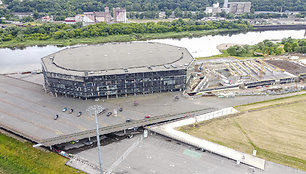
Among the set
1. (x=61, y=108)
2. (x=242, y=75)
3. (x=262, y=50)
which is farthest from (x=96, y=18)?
(x=61, y=108)

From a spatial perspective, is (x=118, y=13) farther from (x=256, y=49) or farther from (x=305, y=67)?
(x=305, y=67)

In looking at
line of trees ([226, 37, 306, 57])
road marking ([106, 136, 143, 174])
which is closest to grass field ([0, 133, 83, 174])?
road marking ([106, 136, 143, 174])

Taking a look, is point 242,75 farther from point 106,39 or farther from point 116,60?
point 106,39

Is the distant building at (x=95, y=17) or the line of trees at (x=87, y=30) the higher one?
the distant building at (x=95, y=17)

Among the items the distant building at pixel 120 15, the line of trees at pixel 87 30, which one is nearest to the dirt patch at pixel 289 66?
the line of trees at pixel 87 30

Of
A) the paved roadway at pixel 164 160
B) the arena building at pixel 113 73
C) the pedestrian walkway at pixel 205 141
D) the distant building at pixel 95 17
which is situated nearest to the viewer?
the paved roadway at pixel 164 160

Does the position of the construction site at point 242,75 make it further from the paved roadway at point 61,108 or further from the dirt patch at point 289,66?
the paved roadway at point 61,108
